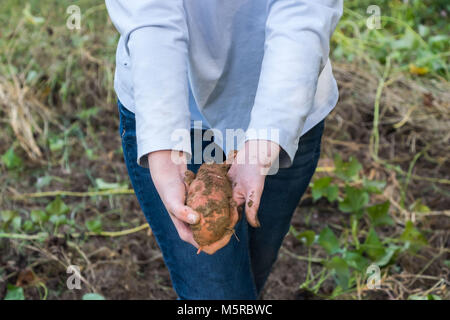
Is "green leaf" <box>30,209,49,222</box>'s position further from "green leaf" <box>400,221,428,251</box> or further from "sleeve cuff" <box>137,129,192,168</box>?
"green leaf" <box>400,221,428,251</box>

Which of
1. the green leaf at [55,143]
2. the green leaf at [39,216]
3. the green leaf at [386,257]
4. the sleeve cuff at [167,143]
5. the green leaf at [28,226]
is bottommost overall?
the green leaf at [55,143]

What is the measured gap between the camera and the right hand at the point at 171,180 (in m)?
0.83

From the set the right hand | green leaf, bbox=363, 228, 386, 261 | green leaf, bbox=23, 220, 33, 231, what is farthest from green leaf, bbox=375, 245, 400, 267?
green leaf, bbox=23, 220, 33, 231

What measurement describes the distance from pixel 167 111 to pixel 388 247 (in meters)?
1.11

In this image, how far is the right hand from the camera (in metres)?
0.83

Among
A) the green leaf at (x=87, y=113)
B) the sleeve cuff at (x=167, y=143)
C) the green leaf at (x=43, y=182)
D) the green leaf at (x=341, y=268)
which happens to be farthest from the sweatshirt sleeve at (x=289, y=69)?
the green leaf at (x=87, y=113)

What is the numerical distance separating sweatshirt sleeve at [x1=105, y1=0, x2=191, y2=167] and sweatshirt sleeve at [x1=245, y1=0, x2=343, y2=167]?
125 mm

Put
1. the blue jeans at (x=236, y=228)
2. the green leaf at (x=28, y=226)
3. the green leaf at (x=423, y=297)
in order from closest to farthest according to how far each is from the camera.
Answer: the blue jeans at (x=236, y=228), the green leaf at (x=423, y=297), the green leaf at (x=28, y=226)

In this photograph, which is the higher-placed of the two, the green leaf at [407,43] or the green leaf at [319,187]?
the green leaf at [407,43]

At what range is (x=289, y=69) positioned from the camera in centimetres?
80

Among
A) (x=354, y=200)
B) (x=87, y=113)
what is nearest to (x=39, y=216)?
(x=87, y=113)

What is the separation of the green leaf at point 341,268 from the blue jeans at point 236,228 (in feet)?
0.96

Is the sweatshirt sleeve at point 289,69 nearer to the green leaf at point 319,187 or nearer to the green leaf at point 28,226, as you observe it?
the green leaf at point 319,187

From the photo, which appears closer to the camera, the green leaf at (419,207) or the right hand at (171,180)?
the right hand at (171,180)
